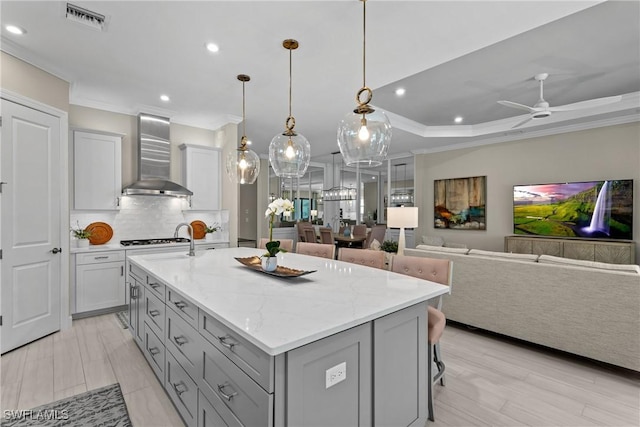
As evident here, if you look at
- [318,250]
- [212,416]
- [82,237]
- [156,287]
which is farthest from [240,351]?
[82,237]

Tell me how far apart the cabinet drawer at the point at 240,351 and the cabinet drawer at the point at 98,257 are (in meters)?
3.15

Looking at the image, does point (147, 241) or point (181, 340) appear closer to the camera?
point (181, 340)

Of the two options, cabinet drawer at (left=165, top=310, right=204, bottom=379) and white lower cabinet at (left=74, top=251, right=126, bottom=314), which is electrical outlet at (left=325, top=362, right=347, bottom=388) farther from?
white lower cabinet at (left=74, top=251, right=126, bottom=314)

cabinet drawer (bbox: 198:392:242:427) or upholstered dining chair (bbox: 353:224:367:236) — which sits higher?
upholstered dining chair (bbox: 353:224:367:236)

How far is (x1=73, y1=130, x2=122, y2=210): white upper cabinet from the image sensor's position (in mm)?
3873

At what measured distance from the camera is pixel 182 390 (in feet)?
6.00

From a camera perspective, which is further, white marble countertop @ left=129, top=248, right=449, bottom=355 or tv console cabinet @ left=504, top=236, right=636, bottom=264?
tv console cabinet @ left=504, top=236, right=636, bottom=264

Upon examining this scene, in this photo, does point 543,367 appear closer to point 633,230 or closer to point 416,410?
point 416,410

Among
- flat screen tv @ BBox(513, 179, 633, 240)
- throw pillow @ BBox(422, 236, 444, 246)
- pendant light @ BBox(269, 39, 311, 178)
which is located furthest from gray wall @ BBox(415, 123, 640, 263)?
pendant light @ BBox(269, 39, 311, 178)

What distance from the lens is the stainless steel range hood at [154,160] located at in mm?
4285

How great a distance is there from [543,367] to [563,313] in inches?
19.9

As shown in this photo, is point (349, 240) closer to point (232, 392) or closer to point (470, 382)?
point (470, 382)

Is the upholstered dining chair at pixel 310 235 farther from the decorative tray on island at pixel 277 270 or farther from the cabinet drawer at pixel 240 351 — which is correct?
the cabinet drawer at pixel 240 351

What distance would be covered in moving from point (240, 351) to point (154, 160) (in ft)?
13.6
